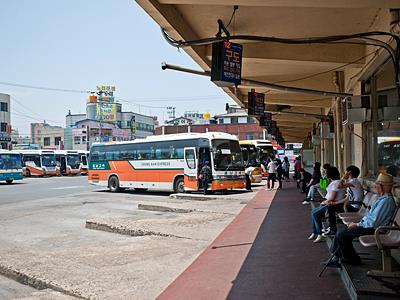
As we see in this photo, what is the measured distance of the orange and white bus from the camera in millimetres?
21859

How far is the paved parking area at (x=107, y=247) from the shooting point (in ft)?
22.8

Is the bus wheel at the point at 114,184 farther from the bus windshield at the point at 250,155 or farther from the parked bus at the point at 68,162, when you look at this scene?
the parked bus at the point at 68,162

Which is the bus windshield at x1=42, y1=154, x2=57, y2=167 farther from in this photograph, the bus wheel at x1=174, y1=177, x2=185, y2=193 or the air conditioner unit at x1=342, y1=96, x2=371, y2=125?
the air conditioner unit at x1=342, y1=96, x2=371, y2=125

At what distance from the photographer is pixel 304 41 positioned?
764 cm

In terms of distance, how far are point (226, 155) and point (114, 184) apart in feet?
27.0

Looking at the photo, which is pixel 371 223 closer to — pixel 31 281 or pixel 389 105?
pixel 389 105

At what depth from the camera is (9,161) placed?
37.7 meters

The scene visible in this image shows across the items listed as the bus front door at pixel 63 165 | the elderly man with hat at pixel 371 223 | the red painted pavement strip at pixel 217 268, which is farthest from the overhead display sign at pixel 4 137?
the elderly man with hat at pixel 371 223

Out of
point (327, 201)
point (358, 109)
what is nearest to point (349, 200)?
point (327, 201)

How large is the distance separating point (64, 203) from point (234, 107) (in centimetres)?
879

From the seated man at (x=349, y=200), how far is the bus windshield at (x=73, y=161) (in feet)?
155

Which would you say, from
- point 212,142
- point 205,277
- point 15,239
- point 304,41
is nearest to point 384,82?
point 304,41

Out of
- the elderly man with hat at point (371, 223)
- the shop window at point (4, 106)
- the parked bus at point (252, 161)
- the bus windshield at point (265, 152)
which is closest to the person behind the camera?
the elderly man with hat at point (371, 223)

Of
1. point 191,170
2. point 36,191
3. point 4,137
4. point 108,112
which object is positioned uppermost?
point 108,112
